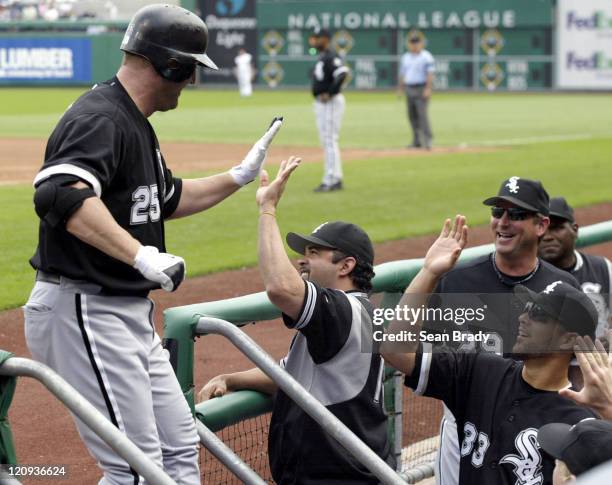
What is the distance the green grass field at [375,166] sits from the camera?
38.2ft

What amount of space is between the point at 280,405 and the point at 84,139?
111 centimetres

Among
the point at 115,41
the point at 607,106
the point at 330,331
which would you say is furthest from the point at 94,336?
the point at 115,41

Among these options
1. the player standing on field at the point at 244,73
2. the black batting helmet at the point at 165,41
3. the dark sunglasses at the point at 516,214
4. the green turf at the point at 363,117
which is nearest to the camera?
the black batting helmet at the point at 165,41

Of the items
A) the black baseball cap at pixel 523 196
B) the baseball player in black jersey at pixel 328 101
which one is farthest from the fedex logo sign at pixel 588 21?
the black baseball cap at pixel 523 196

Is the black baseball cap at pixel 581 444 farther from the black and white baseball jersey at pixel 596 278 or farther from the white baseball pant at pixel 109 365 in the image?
the black and white baseball jersey at pixel 596 278

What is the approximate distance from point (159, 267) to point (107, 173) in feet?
1.15

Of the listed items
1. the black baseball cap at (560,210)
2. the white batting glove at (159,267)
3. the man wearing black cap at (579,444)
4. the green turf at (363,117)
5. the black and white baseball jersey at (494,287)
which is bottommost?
the green turf at (363,117)

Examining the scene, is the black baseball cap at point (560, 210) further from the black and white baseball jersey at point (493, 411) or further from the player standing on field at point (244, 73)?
the player standing on field at point (244, 73)

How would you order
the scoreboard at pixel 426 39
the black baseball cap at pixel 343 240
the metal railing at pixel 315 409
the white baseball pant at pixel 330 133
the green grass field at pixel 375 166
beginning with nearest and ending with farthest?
1. the metal railing at pixel 315 409
2. the black baseball cap at pixel 343 240
3. the green grass field at pixel 375 166
4. the white baseball pant at pixel 330 133
5. the scoreboard at pixel 426 39

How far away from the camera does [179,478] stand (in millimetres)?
3604

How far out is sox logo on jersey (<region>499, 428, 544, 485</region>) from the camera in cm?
362

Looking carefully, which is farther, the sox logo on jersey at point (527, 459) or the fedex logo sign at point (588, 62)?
the fedex logo sign at point (588, 62)

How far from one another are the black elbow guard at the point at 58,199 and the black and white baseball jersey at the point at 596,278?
10.2 ft

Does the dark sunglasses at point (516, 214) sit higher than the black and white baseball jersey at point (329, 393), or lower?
higher
